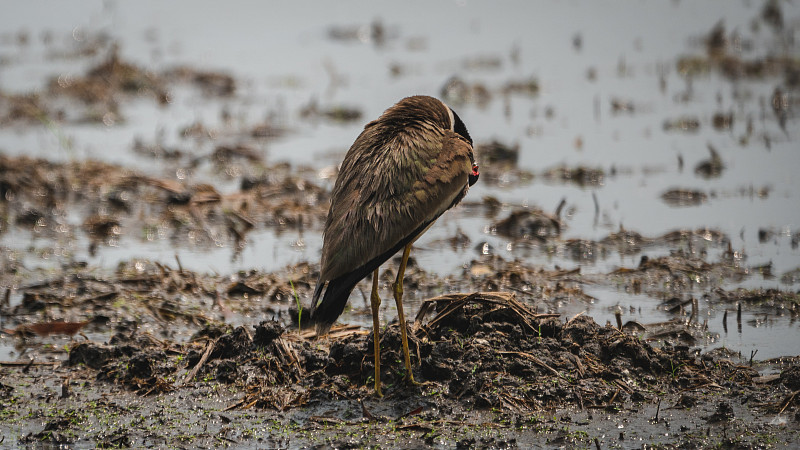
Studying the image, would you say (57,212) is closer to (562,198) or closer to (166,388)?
(166,388)

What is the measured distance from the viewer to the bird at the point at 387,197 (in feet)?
18.7

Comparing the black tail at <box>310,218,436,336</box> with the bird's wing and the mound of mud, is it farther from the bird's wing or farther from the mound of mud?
the mound of mud

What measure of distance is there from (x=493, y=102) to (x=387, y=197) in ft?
24.0

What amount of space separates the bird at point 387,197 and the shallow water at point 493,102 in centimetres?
177

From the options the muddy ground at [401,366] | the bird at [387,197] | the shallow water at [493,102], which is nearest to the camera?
the muddy ground at [401,366]

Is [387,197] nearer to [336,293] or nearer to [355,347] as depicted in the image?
[336,293]

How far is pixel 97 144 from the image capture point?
11938 millimetres

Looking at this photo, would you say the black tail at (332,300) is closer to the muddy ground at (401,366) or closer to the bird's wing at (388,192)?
the bird's wing at (388,192)

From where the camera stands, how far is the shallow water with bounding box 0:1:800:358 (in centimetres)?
876

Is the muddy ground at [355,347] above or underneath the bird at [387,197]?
underneath

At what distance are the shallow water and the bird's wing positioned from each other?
5.88ft

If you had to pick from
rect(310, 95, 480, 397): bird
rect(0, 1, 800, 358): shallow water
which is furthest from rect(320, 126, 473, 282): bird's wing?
rect(0, 1, 800, 358): shallow water

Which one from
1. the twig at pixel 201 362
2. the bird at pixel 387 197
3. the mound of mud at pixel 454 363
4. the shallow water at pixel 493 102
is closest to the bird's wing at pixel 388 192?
the bird at pixel 387 197

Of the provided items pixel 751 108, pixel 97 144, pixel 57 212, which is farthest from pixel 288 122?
pixel 751 108
